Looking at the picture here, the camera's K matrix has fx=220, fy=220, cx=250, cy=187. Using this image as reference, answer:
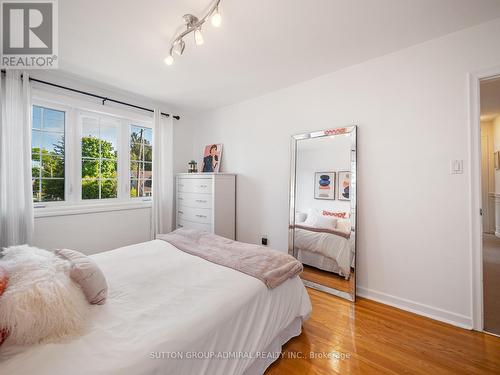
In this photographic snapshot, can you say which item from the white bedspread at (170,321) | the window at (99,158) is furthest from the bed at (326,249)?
the window at (99,158)

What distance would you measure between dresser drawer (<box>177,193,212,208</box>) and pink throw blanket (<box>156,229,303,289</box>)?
0.96m

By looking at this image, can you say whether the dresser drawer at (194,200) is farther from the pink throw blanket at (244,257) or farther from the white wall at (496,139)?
the white wall at (496,139)

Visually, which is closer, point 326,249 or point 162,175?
point 326,249

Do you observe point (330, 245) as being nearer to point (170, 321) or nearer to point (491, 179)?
point (170, 321)

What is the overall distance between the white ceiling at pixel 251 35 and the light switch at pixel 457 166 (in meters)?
1.11

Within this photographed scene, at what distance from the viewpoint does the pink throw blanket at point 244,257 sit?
1.52 meters

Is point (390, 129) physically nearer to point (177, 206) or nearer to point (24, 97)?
point (177, 206)

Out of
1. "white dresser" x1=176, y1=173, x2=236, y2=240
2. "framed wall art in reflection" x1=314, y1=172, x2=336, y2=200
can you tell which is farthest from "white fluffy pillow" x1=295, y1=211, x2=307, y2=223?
"white dresser" x1=176, y1=173, x2=236, y2=240

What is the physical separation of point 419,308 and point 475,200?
42.2 inches

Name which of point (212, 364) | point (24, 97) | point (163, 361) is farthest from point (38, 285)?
point (24, 97)

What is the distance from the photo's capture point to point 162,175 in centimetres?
350

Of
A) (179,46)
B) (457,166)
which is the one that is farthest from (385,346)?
Answer: (179,46)

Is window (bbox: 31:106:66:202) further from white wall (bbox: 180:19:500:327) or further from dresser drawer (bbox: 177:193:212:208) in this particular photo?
white wall (bbox: 180:19:500:327)

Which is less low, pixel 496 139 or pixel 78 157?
pixel 496 139
